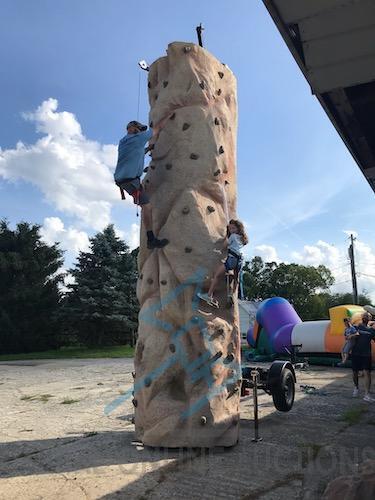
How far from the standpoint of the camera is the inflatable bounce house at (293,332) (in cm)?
1516

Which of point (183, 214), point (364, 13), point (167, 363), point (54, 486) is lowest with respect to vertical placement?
point (54, 486)

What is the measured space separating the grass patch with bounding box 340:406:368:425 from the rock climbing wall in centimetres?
235

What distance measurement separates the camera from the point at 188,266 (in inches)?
216

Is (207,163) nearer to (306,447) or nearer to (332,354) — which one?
(306,447)

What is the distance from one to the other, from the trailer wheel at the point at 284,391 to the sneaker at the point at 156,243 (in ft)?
8.09

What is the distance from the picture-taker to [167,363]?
5.29m

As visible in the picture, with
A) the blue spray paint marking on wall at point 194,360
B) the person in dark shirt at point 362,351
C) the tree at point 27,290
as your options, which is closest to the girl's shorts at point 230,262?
the blue spray paint marking on wall at point 194,360

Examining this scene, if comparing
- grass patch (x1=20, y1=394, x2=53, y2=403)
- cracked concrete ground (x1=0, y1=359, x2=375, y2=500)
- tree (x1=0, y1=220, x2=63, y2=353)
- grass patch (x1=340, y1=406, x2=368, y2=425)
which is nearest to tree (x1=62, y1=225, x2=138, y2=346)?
tree (x1=0, y1=220, x2=63, y2=353)

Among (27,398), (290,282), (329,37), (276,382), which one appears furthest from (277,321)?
(290,282)

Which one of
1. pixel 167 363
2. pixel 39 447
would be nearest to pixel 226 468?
pixel 167 363

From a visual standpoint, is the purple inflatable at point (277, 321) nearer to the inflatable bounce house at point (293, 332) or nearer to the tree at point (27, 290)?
the inflatable bounce house at point (293, 332)

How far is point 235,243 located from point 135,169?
5.04 feet

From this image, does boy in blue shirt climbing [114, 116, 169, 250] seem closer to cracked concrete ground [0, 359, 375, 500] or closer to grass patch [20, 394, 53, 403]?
cracked concrete ground [0, 359, 375, 500]

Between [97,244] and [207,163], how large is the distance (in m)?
24.3
